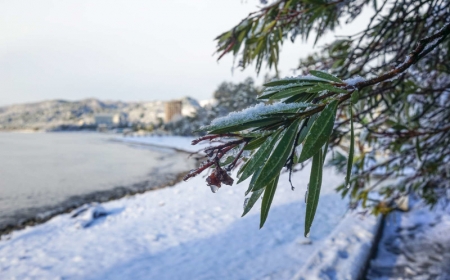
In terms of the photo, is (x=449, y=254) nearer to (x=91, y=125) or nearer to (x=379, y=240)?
(x=379, y=240)

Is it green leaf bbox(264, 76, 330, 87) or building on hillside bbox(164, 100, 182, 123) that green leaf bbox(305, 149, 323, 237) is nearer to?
green leaf bbox(264, 76, 330, 87)

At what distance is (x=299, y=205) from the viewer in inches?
244

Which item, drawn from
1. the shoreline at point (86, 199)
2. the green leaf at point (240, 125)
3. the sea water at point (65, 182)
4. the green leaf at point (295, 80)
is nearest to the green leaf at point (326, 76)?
the green leaf at point (295, 80)

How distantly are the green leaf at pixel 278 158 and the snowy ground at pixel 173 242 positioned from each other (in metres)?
3.21

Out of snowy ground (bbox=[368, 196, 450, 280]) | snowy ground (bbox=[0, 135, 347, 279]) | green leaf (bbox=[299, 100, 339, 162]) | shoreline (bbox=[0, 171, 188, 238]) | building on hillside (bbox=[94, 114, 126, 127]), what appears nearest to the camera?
green leaf (bbox=[299, 100, 339, 162])

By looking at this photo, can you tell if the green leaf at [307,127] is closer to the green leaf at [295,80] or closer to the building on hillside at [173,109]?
the green leaf at [295,80]

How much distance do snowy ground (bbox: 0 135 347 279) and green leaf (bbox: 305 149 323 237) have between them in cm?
313

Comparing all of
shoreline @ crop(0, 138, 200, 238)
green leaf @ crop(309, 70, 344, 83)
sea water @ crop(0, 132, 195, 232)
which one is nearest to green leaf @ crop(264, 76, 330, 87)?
green leaf @ crop(309, 70, 344, 83)

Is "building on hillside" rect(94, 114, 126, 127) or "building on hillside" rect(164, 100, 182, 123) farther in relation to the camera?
"building on hillside" rect(94, 114, 126, 127)

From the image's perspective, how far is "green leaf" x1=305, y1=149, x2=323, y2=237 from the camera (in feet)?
1.51

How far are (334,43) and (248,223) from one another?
13.4ft

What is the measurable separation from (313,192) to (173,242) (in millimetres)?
4747

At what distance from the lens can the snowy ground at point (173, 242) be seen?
375 cm

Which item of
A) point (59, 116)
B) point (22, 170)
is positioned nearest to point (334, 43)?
point (22, 170)
